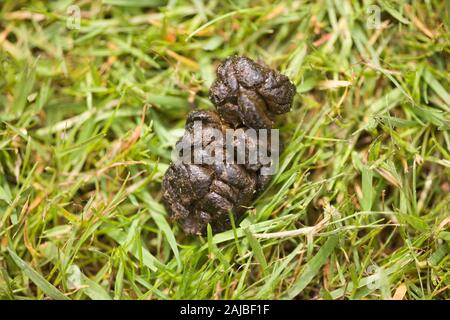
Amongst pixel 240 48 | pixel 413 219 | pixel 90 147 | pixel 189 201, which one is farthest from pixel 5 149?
pixel 413 219

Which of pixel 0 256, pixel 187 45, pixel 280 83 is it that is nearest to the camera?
pixel 280 83

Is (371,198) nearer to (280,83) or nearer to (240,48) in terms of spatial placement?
(280,83)

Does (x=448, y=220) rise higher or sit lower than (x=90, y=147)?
lower

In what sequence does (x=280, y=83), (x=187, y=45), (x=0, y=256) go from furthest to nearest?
(x=187, y=45) < (x=0, y=256) < (x=280, y=83)

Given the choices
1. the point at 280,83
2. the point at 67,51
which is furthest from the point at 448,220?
the point at 67,51

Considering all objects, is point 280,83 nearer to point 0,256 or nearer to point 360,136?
point 360,136

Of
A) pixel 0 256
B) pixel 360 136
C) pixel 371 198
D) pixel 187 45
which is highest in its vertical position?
pixel 187 45

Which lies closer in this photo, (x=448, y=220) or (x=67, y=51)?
(x=448, y=220)
